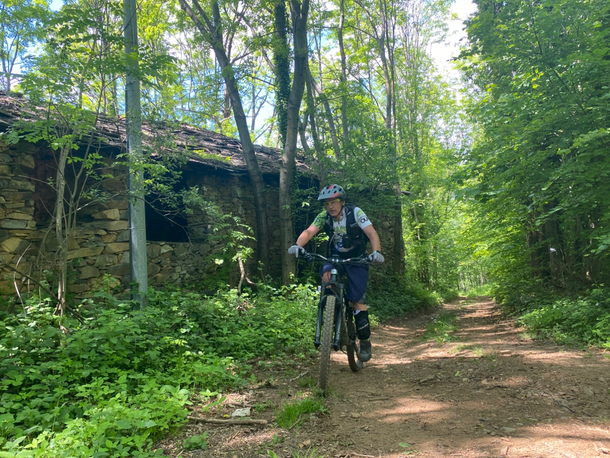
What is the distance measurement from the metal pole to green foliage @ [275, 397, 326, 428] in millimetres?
2932

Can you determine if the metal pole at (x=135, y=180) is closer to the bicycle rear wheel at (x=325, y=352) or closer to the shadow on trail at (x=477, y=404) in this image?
the bicycle rear wheel at (x=325, y=352)

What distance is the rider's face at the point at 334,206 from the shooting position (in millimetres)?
3932

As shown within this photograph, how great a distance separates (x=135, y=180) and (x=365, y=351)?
3.74 metres

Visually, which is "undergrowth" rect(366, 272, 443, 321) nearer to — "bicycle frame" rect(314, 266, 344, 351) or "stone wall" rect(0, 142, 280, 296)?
"stone wall" rect(0, 142, 280, 296)

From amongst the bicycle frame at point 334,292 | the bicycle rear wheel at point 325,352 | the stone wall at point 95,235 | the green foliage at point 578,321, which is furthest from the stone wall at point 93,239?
the green foliage at point 578,321

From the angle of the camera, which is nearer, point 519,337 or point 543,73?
point 543,73

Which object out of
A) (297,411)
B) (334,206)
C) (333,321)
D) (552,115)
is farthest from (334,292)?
(552,115)

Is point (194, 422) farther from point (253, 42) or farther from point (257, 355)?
point (253, 42)

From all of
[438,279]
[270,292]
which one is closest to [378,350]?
[270,292]

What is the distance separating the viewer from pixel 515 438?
2.32m

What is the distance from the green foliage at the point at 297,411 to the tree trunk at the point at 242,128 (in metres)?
5.98

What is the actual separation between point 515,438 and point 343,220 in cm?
238

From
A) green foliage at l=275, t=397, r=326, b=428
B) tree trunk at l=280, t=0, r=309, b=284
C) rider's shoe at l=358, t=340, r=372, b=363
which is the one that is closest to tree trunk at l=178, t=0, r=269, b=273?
tree trunk at l=280, t=0, r=309, b=284

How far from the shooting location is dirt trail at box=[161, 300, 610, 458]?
7.54 feet
